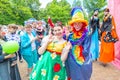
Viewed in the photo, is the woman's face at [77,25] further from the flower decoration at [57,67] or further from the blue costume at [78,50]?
the flower decoration at [57,67]

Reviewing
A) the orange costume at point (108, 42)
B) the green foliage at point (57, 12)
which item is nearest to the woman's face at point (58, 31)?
the orange costume at point (108, 42)

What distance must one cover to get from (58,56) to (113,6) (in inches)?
195

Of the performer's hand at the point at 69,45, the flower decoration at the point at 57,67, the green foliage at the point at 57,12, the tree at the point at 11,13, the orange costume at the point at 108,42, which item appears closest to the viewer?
the performer's hand at the point at 69,45

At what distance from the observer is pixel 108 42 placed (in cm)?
795

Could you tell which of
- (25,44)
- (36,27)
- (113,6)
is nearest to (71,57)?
(25,44)

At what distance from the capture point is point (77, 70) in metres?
4.29

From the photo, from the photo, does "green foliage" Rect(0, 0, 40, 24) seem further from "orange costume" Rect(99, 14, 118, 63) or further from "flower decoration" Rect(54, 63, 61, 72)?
"flower decoration" Rect(54, 63, 61, 72)

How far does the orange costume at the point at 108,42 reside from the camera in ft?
25.5

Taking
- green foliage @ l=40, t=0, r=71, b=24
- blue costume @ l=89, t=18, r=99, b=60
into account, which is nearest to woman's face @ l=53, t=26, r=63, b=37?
blue costume @ l=89, t=18, r=99, b=60

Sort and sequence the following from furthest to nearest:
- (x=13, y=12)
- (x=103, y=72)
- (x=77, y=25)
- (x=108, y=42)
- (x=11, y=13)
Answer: (x=13, y=12) < (x=11, y=13) < (x=108, y=42) < (x=103, y=72) < (x=77, y=25)

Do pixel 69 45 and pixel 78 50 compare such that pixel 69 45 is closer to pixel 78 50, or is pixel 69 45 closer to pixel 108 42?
pixel 78 50

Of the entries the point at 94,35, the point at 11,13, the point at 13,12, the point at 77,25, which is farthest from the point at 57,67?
the point at 13,12

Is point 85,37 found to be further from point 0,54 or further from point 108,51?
point 108,51

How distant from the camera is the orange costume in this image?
307 inches
